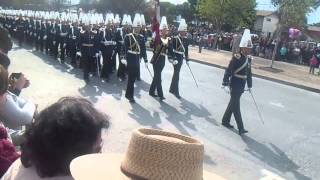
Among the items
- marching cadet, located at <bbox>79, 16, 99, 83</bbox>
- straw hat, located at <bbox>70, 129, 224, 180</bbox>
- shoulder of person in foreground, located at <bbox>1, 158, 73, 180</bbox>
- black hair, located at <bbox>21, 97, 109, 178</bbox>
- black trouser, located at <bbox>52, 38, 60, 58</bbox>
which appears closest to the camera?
straw hat, located at <bbox>70, 129, 224, 180</bbox>

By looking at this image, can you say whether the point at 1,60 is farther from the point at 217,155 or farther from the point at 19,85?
the point at 217,155

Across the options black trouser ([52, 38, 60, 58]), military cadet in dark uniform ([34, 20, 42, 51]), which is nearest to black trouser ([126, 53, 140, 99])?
black trouser ([52, 38, 60, 58])

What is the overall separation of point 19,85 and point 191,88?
9446mm

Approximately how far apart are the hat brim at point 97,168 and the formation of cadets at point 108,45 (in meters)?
9.24

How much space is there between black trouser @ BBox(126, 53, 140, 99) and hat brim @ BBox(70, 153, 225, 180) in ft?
Result: 30.5

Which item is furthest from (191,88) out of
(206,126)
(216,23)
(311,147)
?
(216,23)

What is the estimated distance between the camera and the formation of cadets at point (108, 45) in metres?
12.2

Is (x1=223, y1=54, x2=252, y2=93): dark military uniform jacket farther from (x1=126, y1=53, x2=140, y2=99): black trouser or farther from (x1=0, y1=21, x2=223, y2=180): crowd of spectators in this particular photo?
(x1=0, y1=21, x2=223, y2=180): crowd of spectators

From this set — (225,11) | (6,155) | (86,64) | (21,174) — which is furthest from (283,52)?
(21,174)

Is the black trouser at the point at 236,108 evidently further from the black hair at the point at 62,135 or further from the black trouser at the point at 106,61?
the black hair at the point at 62,135

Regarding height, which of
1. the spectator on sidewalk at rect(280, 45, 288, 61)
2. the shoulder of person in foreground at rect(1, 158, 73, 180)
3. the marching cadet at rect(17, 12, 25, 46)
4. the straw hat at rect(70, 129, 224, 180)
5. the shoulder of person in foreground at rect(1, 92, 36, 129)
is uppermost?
the straw hat at rect(70, 129, 224, 180)

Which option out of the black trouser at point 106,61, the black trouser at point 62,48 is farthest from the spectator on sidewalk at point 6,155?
the black trouser at point 62,48

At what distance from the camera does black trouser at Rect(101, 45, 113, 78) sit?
1471cm

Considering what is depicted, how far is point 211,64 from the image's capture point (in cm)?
2231
